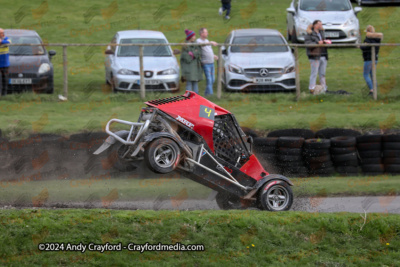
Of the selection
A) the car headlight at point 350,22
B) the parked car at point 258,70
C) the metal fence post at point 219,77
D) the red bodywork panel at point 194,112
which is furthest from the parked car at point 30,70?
the car headlight at point 350,22

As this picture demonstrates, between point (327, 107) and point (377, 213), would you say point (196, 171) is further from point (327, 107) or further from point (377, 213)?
point (327, 107)

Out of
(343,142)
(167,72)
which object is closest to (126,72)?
(167,72)

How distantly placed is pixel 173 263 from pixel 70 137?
4933mm

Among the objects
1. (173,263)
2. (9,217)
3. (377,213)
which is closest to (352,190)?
(377,213)

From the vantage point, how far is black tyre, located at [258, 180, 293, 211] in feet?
27.6

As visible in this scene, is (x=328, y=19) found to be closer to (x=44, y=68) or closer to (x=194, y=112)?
(x=44, y=68)

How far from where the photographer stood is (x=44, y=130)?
11.8 metres

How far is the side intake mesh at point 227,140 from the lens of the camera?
841cm

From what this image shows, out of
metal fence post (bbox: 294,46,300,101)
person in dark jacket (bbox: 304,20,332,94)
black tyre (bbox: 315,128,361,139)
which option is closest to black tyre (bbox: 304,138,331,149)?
black tyre (bbox: 315,128,361,139)

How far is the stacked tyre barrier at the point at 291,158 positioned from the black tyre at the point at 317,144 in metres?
0.11

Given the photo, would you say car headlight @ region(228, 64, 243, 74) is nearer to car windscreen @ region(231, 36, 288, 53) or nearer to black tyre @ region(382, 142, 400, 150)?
car windscreen @ region(231, 36, 288, 53)

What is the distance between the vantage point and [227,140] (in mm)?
8508

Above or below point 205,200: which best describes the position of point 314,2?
above

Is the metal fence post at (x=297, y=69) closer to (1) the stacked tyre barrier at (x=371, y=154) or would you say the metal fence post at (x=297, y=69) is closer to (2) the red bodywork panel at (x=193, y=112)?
(1) the stacked tyre barrier at (x=371, y=154)
